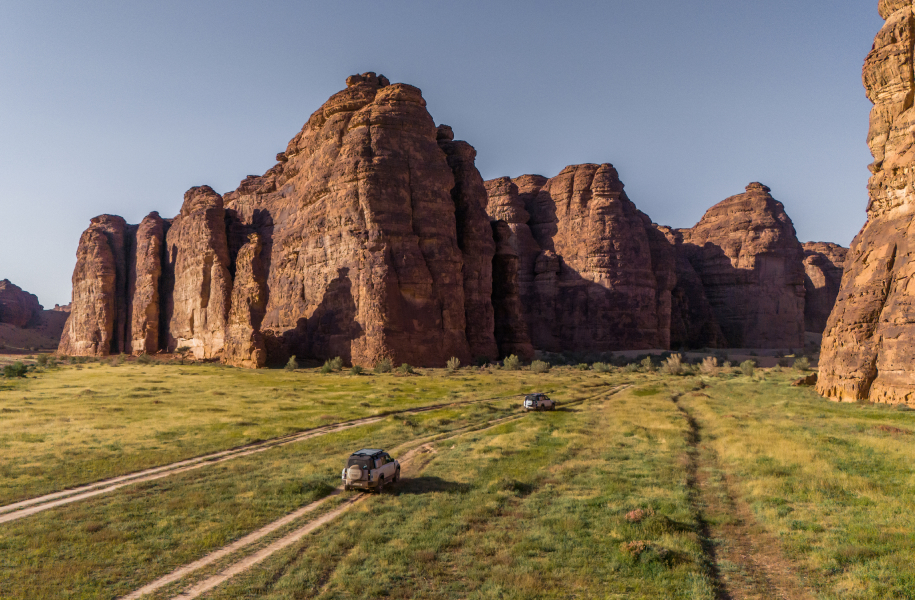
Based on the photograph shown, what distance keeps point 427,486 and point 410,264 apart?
1600 inches

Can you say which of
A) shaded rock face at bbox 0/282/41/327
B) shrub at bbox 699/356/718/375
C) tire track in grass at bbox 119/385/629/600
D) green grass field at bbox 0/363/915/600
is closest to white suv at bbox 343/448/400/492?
tire track in grass at bbox 119/385/629/600

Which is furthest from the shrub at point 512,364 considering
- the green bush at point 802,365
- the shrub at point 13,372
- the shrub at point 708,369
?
the shrub at point 13,372

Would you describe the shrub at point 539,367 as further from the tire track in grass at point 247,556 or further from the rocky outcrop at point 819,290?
the rocky outcrop at point 819,290

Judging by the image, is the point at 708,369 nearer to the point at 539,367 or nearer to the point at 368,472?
the point at 539,367

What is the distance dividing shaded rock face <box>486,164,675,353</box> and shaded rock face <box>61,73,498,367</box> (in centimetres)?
1889

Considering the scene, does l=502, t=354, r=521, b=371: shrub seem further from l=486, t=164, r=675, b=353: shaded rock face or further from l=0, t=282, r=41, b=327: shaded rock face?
l=0, t=282, r=41, b=327: shaded rock face

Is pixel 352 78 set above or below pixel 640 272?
above

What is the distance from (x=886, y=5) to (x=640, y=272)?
4805cm

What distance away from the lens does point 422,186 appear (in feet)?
199

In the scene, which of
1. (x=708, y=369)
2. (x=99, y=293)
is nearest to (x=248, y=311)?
(x=99, y=293)

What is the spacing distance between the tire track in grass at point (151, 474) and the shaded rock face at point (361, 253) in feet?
87.1

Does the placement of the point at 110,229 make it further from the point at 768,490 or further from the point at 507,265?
the point at 768,490

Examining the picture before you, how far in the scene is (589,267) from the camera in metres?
84.4

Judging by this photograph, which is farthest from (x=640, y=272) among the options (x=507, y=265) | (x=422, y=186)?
(x=422, y=186)
